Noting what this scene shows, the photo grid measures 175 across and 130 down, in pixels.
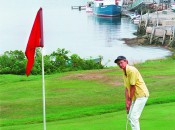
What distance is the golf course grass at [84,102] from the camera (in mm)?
12273

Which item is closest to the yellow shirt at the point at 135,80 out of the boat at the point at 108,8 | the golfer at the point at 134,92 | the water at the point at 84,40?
the golfer at the point at 134,92

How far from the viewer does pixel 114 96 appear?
20016 mm

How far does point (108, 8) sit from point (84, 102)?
11226 centimetres

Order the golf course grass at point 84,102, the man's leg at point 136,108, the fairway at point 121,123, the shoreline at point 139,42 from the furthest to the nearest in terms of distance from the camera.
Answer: the shoreline at point 139,42, the golf course grass at point 84,102, the fairway at point 121,123, the man's leg at point 136,108

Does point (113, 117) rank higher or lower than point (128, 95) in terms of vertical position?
lower

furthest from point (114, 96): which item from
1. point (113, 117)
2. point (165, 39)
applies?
point (165, 39)

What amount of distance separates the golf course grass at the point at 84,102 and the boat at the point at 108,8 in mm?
97620

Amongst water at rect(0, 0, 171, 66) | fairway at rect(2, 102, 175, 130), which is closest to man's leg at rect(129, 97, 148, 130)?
fairway at rect(2, 102, 175, 130)

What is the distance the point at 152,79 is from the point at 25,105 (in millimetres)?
9378

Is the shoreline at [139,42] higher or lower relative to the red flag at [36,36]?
lower

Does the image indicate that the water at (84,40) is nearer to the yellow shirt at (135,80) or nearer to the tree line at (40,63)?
Answer: the tree line at (40,63)

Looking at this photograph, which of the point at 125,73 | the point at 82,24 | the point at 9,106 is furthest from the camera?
the point at 82,24

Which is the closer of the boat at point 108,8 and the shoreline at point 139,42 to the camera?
the shoreline at point 139,42

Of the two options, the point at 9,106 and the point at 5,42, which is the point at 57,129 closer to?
the point at 9,106
